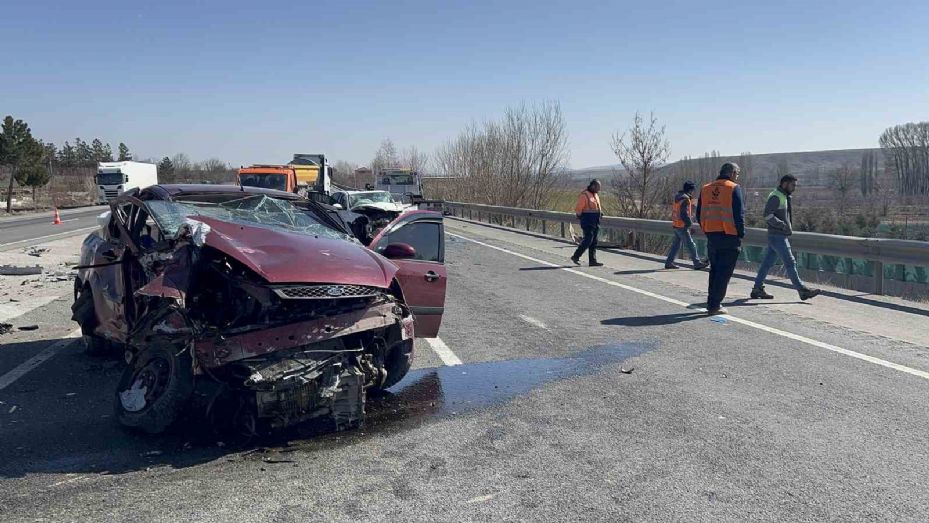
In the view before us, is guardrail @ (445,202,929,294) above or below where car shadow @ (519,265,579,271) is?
above

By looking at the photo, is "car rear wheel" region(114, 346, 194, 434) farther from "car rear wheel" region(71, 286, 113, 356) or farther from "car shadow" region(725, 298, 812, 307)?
"car shadow" region(725, 298, 812, 307)

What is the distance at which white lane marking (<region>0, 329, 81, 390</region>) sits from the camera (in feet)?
21.3

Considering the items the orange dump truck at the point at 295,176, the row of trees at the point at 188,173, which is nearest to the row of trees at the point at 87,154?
the row of trees at the point at 188,173

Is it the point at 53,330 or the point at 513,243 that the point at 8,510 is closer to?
the point at 53,330

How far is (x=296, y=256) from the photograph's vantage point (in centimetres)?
505

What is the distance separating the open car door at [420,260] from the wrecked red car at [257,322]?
69cm

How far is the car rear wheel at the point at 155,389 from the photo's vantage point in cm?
481

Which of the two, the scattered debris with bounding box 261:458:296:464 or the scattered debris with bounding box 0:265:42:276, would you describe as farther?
the scattered debris with bounding box 0:265:42:276

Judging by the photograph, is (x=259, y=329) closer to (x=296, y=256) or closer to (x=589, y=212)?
(x=296, y=256)

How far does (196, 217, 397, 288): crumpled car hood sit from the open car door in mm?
830

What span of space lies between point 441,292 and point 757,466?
3034 millimetres

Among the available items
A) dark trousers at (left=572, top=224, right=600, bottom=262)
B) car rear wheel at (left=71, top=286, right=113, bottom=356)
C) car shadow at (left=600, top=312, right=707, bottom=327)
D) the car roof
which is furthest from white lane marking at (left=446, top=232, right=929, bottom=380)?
car rear wheel at (left=71, top=286, right=113, bottom=356)

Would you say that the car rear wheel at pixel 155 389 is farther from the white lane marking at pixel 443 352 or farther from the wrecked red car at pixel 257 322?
the white lane marking at pixel 443 352

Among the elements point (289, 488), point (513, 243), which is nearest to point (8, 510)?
point (289, 488)
